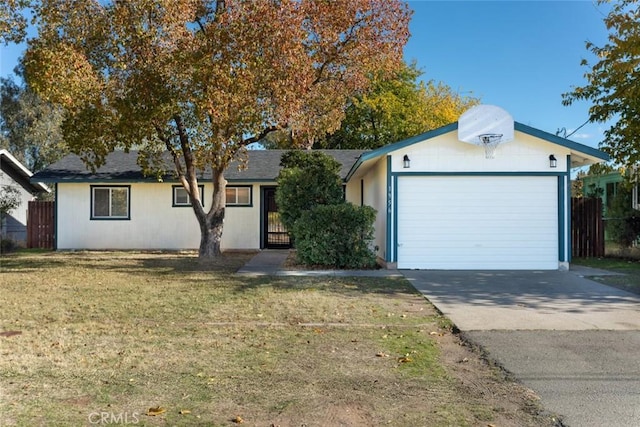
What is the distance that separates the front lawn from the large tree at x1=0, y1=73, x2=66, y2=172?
89.5ft

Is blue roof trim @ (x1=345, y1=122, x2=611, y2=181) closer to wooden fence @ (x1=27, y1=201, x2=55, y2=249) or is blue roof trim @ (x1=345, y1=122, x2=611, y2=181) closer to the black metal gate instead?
the black metal gate

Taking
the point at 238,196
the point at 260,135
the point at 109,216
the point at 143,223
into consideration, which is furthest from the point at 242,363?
the point at 109,216

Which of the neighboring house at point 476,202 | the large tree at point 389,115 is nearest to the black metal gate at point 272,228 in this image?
the neighboring house at point 476,202

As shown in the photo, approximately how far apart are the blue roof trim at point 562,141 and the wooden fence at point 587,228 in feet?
14.0

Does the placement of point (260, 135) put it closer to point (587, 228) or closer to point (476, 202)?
point (476, 202)

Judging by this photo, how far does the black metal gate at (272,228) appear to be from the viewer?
18.3 m

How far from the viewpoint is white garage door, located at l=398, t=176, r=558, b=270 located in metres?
11.7

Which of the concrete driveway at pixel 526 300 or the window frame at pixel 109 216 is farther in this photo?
the window frame at pixel 109 216

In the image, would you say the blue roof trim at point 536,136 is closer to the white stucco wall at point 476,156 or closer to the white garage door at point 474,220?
the white stucco wall at point 476,156

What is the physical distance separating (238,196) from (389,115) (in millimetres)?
14662

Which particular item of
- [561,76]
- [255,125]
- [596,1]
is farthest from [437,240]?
[561,76]

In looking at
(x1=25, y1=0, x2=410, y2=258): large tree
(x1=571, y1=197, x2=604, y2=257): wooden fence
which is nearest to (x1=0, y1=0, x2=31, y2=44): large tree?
(x1=25, y1=0, x2=410, y2=258): large tree

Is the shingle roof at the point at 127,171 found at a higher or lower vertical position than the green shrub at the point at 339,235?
higher

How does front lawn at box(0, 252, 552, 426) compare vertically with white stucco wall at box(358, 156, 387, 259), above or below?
below
